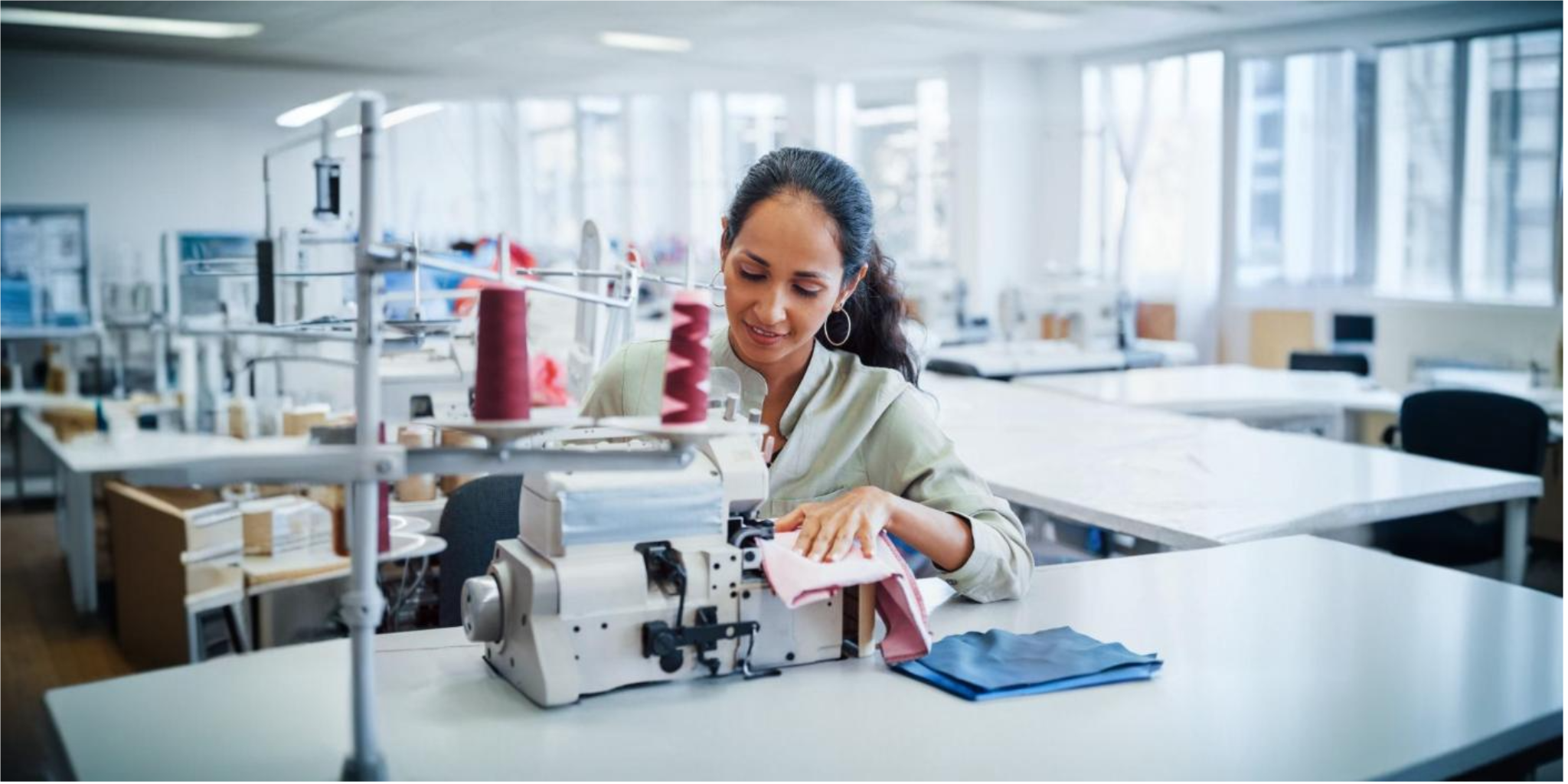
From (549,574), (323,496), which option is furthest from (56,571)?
(549,574)

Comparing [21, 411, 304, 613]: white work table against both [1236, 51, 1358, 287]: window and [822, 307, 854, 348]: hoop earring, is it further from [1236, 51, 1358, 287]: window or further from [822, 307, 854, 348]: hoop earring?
[1236, 51, 1358, 287]: window

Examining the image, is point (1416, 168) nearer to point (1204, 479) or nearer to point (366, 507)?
point (1204, 479)

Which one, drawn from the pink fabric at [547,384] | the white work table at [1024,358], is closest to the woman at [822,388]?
the pink fabric at [547,384]

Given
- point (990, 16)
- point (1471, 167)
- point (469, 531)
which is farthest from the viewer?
point (990, 16)

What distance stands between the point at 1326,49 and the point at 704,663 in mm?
6166

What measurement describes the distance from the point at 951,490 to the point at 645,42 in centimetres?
594

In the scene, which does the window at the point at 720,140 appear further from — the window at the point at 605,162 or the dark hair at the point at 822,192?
the dark hair at the point at 822,192

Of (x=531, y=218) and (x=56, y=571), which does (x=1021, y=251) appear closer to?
(x=531, y=218)

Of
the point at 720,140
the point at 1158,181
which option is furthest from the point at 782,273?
the point at 720,140

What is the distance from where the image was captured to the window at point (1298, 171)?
21.1ft

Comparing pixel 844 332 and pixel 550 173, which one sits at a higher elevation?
pixel 550 173

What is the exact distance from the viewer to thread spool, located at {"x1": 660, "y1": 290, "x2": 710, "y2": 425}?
3.59 ft

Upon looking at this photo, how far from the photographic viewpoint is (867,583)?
51.6 inches

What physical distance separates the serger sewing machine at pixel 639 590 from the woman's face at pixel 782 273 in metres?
0.31
